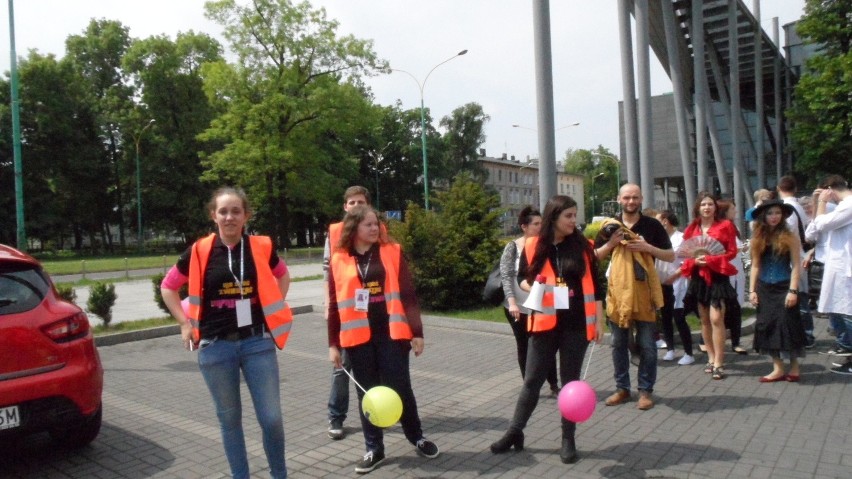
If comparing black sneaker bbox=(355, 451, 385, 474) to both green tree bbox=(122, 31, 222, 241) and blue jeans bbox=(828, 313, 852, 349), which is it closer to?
blue jeans bbox=(828, 313, 852, 349)

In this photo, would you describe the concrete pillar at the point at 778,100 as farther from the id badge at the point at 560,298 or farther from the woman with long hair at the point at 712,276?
the id badge at the point at 560,298

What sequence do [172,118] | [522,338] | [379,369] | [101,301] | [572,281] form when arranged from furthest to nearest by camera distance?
1. [172,118]
2. [101,301]
3. [522,338]
4. [572,281]
5. [379,369]

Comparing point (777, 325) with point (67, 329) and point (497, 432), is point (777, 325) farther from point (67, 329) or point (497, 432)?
point (67, 329)

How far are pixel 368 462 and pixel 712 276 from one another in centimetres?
446

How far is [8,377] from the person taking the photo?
14.6 feet

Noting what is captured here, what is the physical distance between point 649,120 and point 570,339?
1169 centimetres

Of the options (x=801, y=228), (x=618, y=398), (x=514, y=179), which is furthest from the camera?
(x=514, y=179)

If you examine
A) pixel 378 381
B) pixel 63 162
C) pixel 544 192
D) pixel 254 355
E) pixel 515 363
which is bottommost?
pixel 515 363

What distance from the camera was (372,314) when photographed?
15.2 feet

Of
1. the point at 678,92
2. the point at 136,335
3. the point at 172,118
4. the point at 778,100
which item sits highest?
the point at 172,118

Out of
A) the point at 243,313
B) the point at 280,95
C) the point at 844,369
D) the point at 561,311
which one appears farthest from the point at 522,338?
the point at 280,95

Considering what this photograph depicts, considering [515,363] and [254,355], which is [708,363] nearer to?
[515,363]

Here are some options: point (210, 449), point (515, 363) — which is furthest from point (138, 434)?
point (515, 363)

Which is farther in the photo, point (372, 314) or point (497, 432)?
point (497, 432)
